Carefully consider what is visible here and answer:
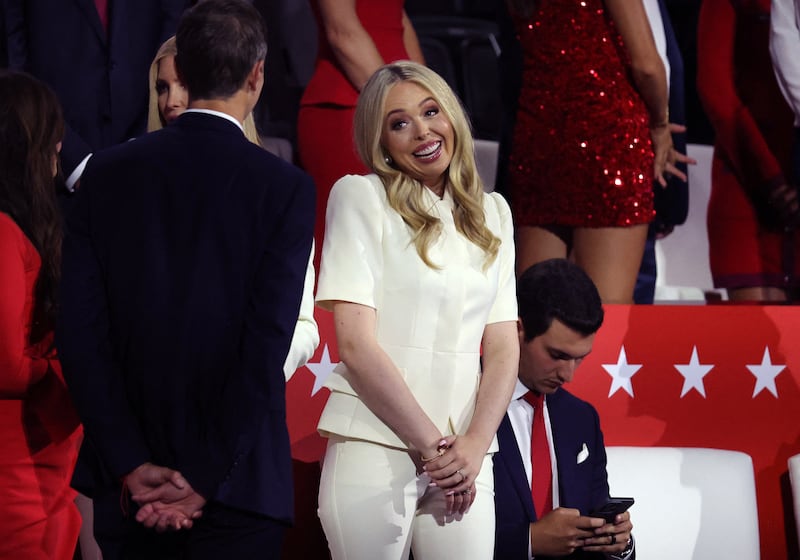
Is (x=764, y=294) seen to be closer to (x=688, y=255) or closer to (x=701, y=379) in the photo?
(x=701, y=379)

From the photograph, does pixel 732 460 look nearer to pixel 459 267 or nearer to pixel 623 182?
pixel 623 182

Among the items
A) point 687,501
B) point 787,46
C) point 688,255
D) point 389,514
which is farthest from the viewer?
point 688,255

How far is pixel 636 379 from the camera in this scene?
10.3 feet

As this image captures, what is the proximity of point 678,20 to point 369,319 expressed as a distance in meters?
3.34

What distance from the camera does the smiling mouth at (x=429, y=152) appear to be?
7.79 ft

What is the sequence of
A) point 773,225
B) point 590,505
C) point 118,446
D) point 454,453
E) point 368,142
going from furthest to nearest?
point 773,225 → point 590,505 → point 368,142 → point 454,453 → point 118,446

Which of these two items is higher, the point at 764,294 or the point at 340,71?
the point at 340,71

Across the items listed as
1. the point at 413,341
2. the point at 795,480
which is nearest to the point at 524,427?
the point at 413,341

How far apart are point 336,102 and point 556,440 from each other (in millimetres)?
1145

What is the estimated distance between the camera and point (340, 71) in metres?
3.22

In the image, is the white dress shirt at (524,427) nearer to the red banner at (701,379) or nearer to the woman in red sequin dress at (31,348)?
the red banner at (701,379)

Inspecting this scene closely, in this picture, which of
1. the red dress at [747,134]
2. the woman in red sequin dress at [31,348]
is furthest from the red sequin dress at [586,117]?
the woman in red sequin dress at [31,348]

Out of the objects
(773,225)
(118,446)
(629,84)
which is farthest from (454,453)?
(773,225)

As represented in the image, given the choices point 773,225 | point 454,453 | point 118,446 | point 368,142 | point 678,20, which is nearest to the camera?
point 118,446
